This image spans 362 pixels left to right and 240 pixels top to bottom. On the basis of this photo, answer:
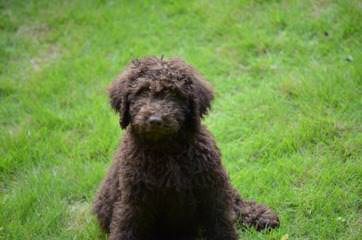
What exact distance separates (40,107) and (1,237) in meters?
1.95

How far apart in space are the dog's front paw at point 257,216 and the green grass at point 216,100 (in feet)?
0.29

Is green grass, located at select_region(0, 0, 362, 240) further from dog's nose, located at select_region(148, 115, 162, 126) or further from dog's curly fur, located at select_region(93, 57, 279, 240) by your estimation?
dog's nose, located at select_region(148, 115, 162, 126)

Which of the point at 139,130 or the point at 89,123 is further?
the point at 89,123

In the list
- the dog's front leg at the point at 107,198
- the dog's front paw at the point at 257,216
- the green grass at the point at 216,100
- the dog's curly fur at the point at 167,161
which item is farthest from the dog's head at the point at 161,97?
the green grass at the point at 216,100

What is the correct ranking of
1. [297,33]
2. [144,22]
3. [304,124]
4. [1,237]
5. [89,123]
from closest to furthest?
[1,237], [304,124], [89,123], [297,33], [144,22]

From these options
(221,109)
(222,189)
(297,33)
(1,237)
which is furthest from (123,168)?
(297,33)

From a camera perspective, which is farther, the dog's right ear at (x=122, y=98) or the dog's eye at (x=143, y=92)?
the dog's right ear at (x=122, y=98)

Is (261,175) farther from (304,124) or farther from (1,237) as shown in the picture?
(1,237)

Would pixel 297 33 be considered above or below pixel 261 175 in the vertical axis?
above

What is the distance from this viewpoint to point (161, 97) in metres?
3.93

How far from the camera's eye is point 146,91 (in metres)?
A: 3.98

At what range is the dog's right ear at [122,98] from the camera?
410 centimetres

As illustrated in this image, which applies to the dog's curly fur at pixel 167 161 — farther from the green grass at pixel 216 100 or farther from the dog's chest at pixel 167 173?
the green grass at pixel 216 100

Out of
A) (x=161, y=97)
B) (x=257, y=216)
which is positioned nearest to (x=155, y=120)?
(x=161, y=97)
